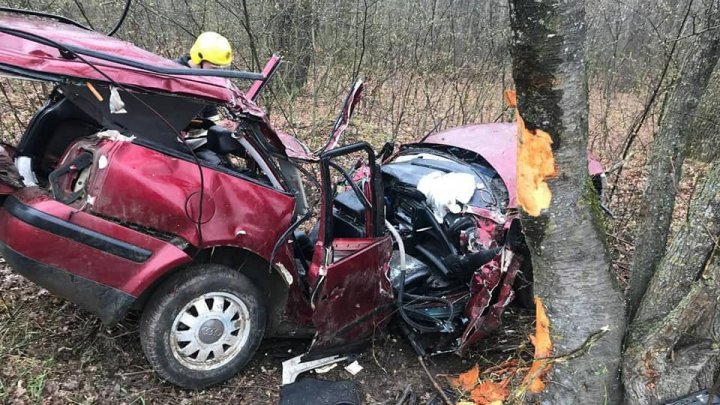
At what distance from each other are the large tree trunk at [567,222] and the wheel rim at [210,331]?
6.01ft

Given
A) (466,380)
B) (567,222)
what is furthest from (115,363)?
(567,222)

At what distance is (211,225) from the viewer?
3.12 meters

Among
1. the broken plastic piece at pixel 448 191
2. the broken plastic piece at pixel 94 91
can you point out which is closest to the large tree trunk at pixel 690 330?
the broken plastic piece at pixel 448 191

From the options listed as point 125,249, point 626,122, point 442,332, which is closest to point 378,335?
point 442,332

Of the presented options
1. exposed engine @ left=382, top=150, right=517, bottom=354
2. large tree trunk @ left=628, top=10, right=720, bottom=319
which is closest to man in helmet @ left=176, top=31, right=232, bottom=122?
exposed engine @ left=382, top=150, right=517, bottom=354

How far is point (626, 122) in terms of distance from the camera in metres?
8.88

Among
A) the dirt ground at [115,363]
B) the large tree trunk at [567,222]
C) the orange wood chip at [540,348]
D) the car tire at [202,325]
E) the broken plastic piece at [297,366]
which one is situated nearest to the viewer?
the large tree trunk at [567,222]

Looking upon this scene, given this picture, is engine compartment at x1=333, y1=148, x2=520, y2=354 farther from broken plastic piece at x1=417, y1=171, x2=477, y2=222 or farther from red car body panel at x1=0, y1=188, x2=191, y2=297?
red car body panel at x1=0, y1=188, x2=191, y2=297

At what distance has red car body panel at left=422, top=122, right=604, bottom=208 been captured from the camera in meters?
4.32

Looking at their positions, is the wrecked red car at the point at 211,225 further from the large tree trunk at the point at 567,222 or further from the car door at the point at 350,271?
the large tree trunk at the point at 567,222

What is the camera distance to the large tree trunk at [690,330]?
2.56m

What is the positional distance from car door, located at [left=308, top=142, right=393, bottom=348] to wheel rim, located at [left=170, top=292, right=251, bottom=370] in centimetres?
49

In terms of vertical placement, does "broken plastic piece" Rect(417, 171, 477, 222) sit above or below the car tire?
above

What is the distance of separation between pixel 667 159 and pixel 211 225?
2.71m
